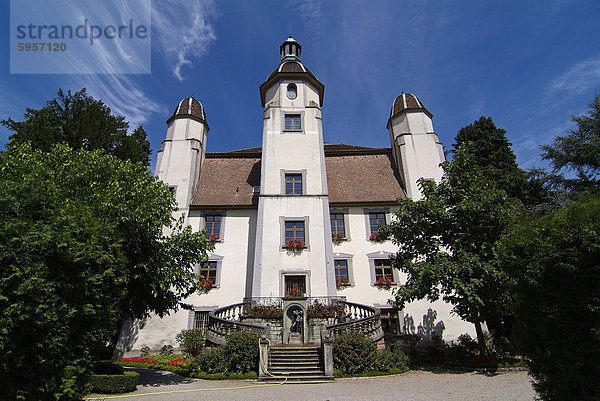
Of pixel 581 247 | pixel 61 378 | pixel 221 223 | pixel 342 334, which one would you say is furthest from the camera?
pixel 221 223

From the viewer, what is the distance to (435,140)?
23.5 m

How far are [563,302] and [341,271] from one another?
14.8 meters

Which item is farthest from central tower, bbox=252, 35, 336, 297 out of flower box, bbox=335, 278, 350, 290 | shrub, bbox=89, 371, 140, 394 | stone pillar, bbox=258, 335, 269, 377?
shrub, bbox=89, 371, 140, 394

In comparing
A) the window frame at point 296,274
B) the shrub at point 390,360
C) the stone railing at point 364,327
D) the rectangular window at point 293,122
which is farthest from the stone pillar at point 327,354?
the rectangular window at point 293,122

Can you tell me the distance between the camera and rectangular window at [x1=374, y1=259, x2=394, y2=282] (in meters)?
19.6

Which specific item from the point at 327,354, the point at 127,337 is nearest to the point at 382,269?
the point at 327,354

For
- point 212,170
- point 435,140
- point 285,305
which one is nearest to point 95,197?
point 285,305

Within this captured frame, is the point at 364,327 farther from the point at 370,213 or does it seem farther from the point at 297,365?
the point at 370,213

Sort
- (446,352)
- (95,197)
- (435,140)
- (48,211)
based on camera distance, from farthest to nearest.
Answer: (435,140) → (446,352) → (95,197) → (48,211)

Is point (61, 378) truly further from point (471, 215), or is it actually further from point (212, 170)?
point (212, 170)

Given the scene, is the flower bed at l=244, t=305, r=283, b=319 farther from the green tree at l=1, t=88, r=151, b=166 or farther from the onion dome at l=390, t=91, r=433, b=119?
the onion dome at l=390, t=91, r=433, b=119

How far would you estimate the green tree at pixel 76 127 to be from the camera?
19172 mm

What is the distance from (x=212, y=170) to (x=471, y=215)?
17.4 meters

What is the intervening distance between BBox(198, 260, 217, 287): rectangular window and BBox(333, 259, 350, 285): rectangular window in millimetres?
7163
